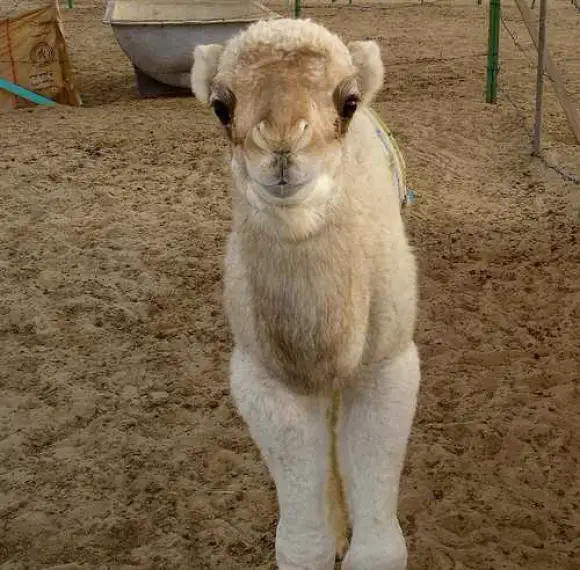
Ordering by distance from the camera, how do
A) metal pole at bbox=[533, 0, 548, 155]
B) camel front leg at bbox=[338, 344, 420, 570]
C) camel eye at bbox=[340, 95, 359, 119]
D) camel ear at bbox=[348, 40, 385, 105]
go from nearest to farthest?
camel eye at bbox=[340, 95, 359, 119], camel ear at bbox=[348, 40, 385, 105], camel front leg at bbox=[338, 344, 420, 570], metal pole at bbox=[533, 0, 548, 155]

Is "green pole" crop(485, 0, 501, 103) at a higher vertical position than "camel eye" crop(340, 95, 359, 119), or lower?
lower

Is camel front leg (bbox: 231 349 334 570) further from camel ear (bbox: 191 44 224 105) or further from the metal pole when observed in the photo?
the metal pole

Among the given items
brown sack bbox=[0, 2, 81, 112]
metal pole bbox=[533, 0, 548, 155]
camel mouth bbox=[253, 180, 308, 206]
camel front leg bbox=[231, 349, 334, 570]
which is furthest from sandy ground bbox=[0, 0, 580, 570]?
camel mouth bbox=[253, 180, 308, 206]

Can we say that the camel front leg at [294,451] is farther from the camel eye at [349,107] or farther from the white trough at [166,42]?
the white trough at [166,42]

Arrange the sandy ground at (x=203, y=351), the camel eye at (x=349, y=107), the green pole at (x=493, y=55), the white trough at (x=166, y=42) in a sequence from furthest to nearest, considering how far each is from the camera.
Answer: the white trough at (x=166, y=42), the green pole at (x=493, y=55), the sandy ground at (x=203, y=351), the camel eye at (x=349, y=107)

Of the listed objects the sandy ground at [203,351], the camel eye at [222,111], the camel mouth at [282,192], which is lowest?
the sandy ground at [203,351]

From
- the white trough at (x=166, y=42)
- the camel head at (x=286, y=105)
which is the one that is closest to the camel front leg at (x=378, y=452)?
the camel head at (x=286, y=105)

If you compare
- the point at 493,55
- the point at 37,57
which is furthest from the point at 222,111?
the point at 37,57

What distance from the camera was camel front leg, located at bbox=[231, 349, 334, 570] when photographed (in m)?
2.50

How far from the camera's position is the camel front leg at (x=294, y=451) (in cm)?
250

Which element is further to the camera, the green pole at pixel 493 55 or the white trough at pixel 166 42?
the white trough at pixel 166 42

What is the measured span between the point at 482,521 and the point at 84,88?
8.29 m

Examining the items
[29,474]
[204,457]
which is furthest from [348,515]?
[29,474]

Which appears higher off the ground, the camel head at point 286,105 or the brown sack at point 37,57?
the camel head at point 286,105
